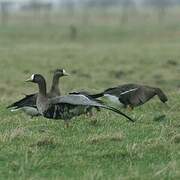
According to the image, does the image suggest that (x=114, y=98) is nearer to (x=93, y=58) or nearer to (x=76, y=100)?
(x=76, y=100)

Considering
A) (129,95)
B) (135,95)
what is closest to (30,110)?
(129,95)

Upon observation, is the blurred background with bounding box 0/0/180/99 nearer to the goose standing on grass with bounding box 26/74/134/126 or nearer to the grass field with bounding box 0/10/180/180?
the grass field with bounding box 0/10/180/180

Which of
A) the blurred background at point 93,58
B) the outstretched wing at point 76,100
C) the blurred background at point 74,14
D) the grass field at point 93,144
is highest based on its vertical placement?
the outstretched wing at point 76,100

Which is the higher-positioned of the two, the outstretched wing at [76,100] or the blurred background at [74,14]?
the outstretched wing at [76,100]

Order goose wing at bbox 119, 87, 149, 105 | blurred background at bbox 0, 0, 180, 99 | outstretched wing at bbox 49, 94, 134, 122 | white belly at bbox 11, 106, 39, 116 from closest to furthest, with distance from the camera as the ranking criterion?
outstretched wing at bbox 49, 94, 134, 122 → white belly at bbox 11, 106, 39, 116 → goose wing at bbox 119, 87, 149, 105 → blurred background at bbox 0, 0, 180, 99

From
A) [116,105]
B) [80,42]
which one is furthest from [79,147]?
[80,42]

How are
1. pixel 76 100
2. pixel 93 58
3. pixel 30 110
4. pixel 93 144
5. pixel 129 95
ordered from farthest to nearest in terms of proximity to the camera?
pixel 93 58 → pixel 129 95 → pixel 30 110 → pixel 76 100 → pixel 93 144

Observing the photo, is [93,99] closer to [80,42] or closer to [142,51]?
[142,51]

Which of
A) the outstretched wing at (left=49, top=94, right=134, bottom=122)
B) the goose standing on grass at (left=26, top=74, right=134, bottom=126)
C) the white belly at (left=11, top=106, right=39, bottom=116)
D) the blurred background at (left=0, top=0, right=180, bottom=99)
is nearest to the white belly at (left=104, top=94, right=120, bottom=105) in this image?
the white belly at (left=11, top=106, right=39, bottom=116)

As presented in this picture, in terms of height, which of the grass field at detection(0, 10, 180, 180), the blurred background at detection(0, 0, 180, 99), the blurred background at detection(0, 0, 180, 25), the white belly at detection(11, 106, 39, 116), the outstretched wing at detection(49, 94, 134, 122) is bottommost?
the blurred background at detection(0, 0, 180, 25)

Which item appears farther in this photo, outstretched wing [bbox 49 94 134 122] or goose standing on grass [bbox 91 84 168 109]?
goose standing on grass [bbox 91 84 168 109]

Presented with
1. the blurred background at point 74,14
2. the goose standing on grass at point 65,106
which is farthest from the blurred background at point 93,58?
the blurred background at point 74,14

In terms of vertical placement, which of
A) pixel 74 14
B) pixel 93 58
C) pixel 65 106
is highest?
pixel 65 106

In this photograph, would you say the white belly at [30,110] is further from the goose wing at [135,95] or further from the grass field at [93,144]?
the goose wing at [135,95]
